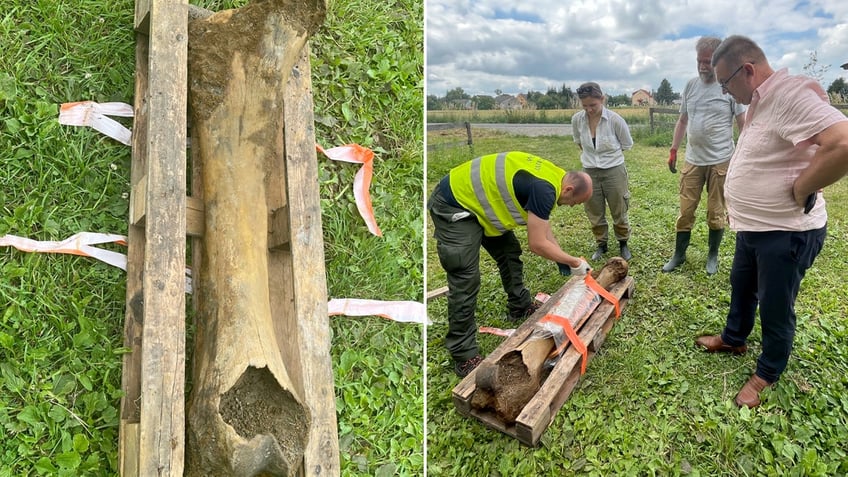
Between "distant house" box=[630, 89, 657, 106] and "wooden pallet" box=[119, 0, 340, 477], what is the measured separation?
1025mm

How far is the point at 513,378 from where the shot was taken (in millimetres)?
1861

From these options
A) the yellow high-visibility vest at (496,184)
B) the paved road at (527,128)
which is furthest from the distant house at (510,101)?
the yellow high-visibility vest at (496,184)

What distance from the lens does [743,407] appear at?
165 centimetres

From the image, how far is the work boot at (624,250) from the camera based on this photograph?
2221mm

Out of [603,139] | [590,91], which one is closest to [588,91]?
[590,91]

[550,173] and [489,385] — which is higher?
[550,173]

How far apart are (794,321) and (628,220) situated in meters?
0.67

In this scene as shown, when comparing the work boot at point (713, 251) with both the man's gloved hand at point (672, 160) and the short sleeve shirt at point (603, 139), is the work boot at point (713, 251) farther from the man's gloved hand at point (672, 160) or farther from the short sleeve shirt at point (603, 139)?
the short sleeve shirt at point (603, 139)

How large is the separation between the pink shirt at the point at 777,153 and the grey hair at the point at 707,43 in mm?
167

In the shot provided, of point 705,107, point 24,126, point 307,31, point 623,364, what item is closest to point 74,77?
point 24,126

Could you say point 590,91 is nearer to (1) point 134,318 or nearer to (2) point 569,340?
(2) point 569,340

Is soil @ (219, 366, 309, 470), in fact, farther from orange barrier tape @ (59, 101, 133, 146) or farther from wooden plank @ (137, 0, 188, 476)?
orange barrier tape @ (59, 101, 133, 146)

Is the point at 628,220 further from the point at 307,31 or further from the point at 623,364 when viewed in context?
the point at 307,31

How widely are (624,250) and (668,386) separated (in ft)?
2.16
